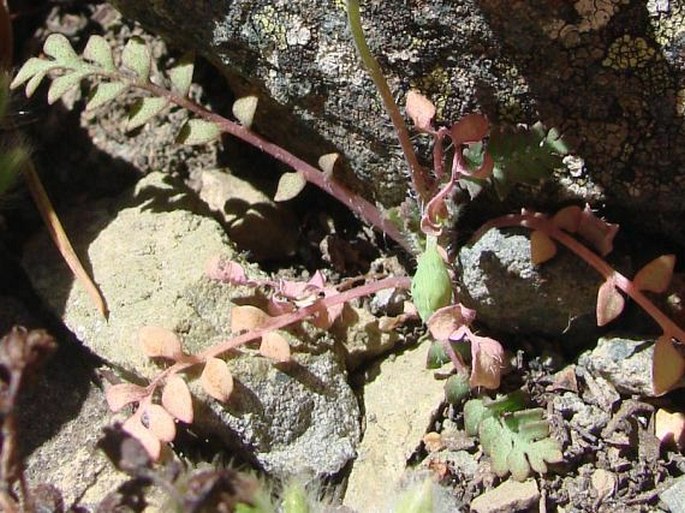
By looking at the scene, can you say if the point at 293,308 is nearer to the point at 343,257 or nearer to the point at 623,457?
the point at 343,257

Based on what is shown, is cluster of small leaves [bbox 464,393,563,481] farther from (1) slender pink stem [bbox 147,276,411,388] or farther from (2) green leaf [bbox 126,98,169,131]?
(2) green leaf [bbox 126,98,169,131]

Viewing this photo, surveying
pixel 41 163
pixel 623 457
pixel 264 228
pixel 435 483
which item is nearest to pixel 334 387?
pixel 435 483

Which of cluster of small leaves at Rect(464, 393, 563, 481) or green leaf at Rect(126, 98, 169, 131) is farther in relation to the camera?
green leaf at Rect(126, 98, 169, 131)

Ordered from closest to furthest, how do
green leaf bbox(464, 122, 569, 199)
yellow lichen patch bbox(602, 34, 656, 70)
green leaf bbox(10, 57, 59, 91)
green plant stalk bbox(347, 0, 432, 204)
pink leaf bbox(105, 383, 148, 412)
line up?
green plant stalk bbox(347, 0, 432, 204)
yellow lichen patch bbox(602, 34, 656, 70)
green leaf bbox(464, 122, 569, 199)
pink leaf bbox(105, 383, 148, 412)
green leaf bbox(10, 57, 59, 91)

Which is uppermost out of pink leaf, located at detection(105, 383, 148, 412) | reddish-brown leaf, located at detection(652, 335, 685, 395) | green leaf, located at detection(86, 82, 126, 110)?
green leaf, located at detection(86, 82, 126, 110)

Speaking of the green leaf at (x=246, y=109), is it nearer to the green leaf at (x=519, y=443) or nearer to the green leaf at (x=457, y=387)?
the green leaf at (x=457, y=387)

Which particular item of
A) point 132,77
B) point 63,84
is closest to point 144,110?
point 132,77

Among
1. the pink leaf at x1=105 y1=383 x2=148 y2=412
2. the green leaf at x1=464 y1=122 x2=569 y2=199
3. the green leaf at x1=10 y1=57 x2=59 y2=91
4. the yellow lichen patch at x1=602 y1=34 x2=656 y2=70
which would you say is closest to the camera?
the yellow lichen patch at x1=602 y1=34 x2=656 y2=70

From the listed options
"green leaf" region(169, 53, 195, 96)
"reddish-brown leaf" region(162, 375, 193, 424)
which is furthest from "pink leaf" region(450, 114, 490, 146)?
"reddish-brown leaf" region(162, 375, 193, 424)

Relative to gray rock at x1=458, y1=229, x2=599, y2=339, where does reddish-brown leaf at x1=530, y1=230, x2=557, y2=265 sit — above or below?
above
